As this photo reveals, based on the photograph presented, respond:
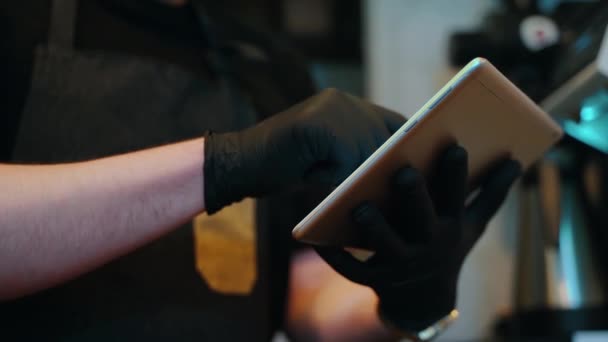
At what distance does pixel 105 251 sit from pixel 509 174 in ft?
1.26

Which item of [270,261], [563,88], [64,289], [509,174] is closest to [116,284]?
[64,289]

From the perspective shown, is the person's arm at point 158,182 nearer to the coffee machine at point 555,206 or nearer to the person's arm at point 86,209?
the person's arm at point 86,209

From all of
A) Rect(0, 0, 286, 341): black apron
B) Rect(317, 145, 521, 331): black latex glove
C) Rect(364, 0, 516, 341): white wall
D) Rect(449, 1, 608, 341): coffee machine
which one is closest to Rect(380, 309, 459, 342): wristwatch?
Rect(317, 145, 521, 331): black latex glove

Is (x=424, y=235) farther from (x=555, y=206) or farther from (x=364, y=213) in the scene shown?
(x=555, y=206)

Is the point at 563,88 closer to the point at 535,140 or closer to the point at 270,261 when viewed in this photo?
the point at 535,140

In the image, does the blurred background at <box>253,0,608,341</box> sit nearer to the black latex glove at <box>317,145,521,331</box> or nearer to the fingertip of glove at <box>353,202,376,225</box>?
the black latex glove at <box>317,145,521,331</box>

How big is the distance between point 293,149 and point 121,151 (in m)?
0.26

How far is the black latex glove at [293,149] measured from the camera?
464 millimetres

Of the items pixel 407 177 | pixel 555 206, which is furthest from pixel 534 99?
pixel 407 177

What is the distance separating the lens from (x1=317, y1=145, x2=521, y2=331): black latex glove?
0.44m

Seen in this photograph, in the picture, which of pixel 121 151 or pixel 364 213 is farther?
pixel 121 151

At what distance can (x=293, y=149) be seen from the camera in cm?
47

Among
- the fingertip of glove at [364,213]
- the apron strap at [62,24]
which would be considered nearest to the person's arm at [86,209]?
the fingertip of glove at [364,213]

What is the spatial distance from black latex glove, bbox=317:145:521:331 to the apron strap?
1.39 ft
